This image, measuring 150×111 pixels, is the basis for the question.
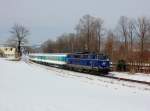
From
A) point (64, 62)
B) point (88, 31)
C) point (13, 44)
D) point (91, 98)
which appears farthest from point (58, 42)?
point (91, 98)

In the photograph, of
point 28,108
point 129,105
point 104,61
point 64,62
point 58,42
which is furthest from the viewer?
point 58,42

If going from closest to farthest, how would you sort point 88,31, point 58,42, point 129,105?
point 129,105
point 88,31
point 58,42

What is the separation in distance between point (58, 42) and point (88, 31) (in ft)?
162

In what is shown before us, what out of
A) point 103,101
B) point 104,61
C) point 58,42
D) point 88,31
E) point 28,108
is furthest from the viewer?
point 58,42

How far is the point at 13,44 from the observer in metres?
135

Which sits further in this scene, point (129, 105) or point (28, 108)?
point (129, 105)

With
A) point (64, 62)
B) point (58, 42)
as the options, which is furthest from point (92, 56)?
point (58, 42)

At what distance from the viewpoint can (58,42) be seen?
433ft

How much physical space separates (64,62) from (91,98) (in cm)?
3283

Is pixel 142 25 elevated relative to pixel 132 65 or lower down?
elevated

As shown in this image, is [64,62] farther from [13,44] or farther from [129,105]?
[13,44]

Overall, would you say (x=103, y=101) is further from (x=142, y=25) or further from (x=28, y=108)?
(x=142, y=25)

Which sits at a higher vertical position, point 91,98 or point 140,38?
point 140,38

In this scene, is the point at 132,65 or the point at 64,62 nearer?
the point at 132,65
